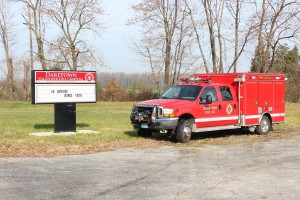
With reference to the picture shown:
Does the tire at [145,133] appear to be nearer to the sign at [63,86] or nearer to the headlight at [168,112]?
the headlight at [168,112]

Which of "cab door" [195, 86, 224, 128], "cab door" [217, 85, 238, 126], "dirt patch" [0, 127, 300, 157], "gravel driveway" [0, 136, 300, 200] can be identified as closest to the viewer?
"gravel driveway" [0, 136, 300, 200]

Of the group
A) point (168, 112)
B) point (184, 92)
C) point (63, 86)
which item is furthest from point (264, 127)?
point (63, 86)

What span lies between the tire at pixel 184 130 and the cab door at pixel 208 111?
36cm

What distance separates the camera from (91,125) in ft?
62.0

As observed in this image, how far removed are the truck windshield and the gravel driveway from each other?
2.63 m

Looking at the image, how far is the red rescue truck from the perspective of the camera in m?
14.1

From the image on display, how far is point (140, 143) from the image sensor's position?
14125 millimetres

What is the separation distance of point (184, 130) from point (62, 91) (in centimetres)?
469

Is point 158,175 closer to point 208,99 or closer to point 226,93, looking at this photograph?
point 208,99

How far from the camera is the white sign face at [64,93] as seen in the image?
15289 millimetres

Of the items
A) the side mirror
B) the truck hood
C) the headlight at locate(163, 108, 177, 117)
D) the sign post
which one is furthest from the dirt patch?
the sign post

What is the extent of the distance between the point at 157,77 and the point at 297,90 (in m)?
14.6

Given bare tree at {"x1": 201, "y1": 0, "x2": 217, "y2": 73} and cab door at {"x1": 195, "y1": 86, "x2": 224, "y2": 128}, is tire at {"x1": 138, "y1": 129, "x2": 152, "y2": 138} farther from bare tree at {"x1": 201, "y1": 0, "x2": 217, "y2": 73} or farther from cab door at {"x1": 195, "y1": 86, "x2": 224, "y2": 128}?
bare tree at {"x1": 201, "y1": 0, "x2": 217, "y2": 73}

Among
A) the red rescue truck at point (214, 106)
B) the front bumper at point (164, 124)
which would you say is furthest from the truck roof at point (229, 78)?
the front bumper at point (164, 124)
